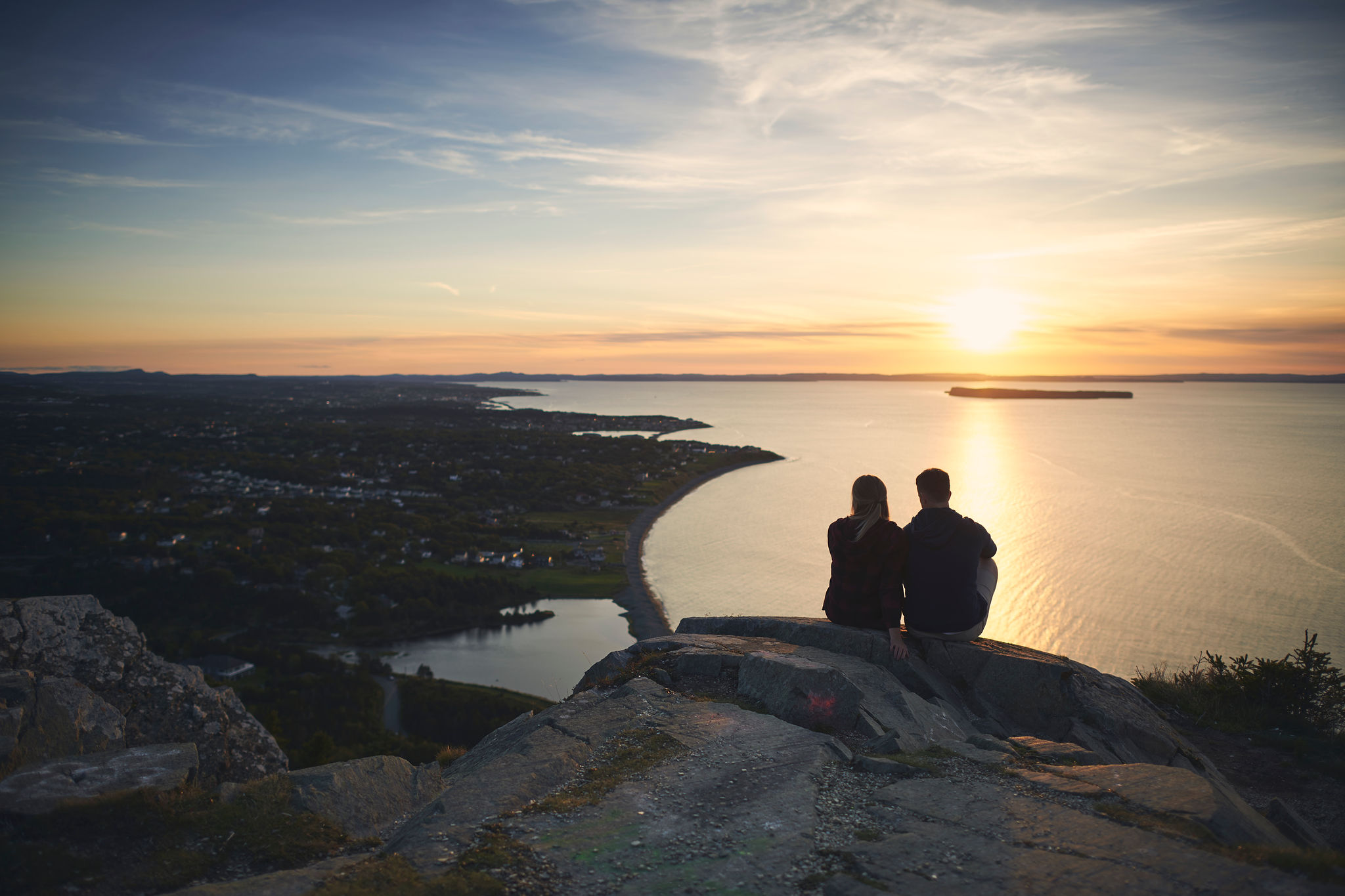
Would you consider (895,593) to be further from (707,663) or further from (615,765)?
(615,765)

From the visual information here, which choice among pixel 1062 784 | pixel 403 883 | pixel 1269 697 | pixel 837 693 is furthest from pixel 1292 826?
pixel 403 883

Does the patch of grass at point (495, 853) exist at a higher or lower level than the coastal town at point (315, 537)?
higher

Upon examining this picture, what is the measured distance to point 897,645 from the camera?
733 centimetres

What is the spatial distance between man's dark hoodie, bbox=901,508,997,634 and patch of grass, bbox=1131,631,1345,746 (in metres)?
3.86

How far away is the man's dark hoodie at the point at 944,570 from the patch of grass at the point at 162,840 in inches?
225

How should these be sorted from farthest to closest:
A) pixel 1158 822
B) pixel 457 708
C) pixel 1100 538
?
1. pixel 1100 538
2. pixel 457 708
3. pixel 1158 822

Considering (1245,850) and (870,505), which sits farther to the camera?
(870,505)

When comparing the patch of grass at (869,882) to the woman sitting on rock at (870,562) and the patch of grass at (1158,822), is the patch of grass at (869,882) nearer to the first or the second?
the patch of grass at (1158,822)

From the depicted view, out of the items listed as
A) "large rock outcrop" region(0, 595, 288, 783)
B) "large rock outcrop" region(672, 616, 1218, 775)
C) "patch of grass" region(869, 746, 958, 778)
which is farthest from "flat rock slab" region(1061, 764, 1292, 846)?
"large rock outcrop" region(0, 595, 288, 783)

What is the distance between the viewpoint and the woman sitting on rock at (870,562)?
23.7ft

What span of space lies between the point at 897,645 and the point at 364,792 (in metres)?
5.24

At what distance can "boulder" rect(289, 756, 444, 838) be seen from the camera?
5.19m

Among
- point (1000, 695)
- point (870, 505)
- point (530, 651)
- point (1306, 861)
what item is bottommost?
point (530, 651)

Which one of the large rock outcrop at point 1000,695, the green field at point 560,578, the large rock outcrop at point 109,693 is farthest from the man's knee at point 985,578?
the green field at point 560,578
